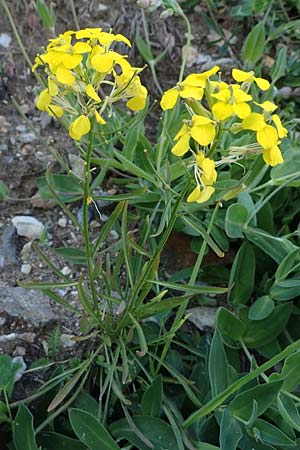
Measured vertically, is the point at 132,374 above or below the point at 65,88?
below

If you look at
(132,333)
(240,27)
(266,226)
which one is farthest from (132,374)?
(240,27)

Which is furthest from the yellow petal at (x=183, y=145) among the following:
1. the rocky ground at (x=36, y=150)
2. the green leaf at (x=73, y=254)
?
the green leaf at (x=73, y=254)

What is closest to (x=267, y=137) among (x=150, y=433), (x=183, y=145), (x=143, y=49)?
(x=183, y=145)

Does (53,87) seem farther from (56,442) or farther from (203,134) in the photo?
(56,442)

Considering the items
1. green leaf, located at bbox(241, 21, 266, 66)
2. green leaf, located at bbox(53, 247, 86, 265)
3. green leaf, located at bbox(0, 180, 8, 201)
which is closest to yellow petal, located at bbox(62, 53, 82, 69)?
green leaf, located at bbox(53, 247, 86, 265)

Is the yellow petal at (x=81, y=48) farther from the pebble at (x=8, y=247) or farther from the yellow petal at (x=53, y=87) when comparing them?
the pebble at (x=8, y=247)

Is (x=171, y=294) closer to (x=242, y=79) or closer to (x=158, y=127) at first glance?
(x=158, y=127)

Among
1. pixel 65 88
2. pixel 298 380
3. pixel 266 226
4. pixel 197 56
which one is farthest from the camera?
pixel 197 56
